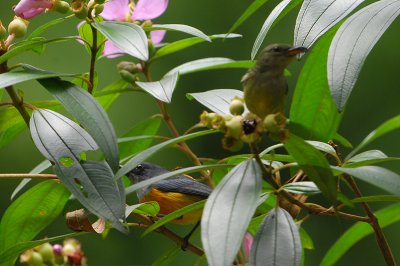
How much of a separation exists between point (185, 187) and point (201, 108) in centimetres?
314

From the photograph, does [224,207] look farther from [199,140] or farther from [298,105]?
[199,140]

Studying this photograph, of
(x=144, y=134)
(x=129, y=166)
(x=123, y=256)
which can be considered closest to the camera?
(x=129, y=166)

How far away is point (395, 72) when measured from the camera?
17.5 feet

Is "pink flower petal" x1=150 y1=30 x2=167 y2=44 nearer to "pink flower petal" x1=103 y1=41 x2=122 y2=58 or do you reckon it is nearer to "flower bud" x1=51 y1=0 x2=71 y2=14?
"pink flower petal" x1=103 y1=41 x2=122 y2=58

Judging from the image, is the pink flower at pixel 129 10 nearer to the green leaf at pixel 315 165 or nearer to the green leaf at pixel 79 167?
the green leaf at pixel 79 167

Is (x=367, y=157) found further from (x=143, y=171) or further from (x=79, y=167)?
(x=143, y=171)

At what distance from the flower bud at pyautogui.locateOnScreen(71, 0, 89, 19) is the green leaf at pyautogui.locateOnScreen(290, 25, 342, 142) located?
1.00 feet

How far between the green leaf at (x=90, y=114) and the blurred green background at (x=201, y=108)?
11.0 feet

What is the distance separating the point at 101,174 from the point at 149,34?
1.61 ft

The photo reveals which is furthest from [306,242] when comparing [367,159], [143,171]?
[143,171]

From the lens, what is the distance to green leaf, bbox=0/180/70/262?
146 cm

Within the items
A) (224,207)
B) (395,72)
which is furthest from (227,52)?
(224,207)

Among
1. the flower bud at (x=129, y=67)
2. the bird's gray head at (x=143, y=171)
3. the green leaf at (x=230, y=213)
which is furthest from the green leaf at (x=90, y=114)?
the bird's gray head at (x=143, y=171)

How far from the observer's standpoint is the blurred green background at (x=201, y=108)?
4777 millimetres
